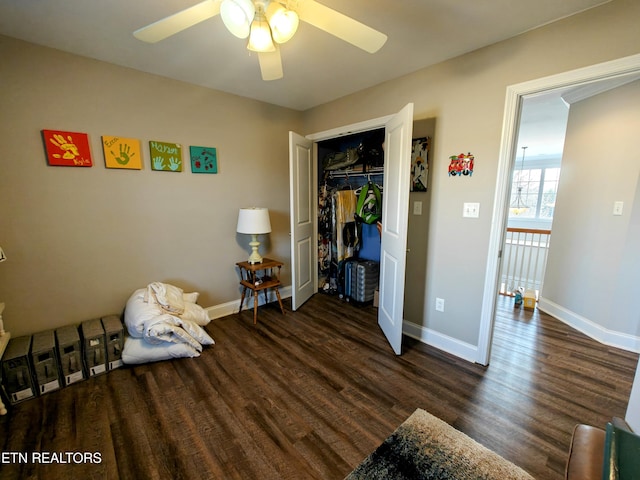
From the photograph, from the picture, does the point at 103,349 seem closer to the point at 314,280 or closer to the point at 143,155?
the point at 143,155

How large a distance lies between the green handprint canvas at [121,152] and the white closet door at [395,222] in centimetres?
224

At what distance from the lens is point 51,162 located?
6.41 ft

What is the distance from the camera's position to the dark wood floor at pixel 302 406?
1.37 metres

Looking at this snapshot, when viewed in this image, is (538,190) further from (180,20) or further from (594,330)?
(180,20)

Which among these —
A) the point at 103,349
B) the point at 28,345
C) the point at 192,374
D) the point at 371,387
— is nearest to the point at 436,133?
the point at 371,387

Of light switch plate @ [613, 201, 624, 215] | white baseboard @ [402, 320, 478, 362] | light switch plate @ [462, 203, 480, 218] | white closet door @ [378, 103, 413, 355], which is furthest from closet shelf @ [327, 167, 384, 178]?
light switch plate @ [613, 201, 624, 215]

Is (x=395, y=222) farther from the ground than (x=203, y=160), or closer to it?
closer to it

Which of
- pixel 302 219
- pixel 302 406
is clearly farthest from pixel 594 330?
pixel 302 219

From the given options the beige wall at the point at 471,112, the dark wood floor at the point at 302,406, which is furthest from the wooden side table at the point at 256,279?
the beige wall at the point at 471,112

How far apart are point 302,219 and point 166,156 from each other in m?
1.54

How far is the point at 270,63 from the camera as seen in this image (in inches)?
59.4

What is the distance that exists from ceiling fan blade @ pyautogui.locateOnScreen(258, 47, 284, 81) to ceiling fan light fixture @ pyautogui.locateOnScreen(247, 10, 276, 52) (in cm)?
9

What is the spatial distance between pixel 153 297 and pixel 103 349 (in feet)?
1.58

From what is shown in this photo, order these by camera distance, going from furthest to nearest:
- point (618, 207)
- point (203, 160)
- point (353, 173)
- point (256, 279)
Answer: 1. point (353, 173)
2. point (256, 279)
3. point (203, 160)
4. point (618, 207)
